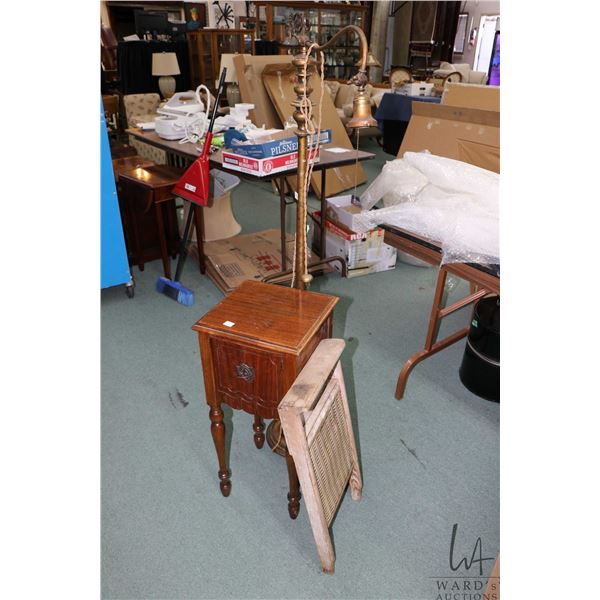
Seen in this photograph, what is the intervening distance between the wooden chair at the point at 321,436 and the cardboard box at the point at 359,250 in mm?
1771

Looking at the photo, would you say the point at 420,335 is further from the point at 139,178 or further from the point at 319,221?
the point at 139,178

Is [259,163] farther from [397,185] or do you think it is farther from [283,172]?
[397,185]

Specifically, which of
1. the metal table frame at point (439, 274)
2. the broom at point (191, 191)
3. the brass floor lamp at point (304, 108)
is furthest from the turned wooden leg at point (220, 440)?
the broom at point (191, 191)

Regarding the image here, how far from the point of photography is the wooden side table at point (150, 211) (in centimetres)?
277

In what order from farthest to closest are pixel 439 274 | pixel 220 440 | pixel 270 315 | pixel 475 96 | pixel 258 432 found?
pixel 475 96 → pixel 439 274 → pixel 258 432 → pixel 220 440 → pixel 270 315

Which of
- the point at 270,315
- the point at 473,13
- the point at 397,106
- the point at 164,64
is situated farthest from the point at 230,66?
the point at 473,13

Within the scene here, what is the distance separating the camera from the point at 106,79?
7.66 m

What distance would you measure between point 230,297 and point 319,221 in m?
1.88

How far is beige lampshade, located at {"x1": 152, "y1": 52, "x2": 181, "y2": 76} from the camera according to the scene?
257 inches

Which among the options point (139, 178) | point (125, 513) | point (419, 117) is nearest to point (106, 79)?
point (139, 178)

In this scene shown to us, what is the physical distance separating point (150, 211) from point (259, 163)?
3.54 ft

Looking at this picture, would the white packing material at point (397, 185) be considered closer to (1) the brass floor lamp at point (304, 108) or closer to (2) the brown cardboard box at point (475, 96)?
(1) the brass floor lamp at point (304, 108)

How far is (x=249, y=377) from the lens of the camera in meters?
1.28

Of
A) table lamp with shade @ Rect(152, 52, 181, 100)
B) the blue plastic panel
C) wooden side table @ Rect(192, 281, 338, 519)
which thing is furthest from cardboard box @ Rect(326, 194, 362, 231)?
table lamp with shade @ Rect(152, 52, 181, 100)
